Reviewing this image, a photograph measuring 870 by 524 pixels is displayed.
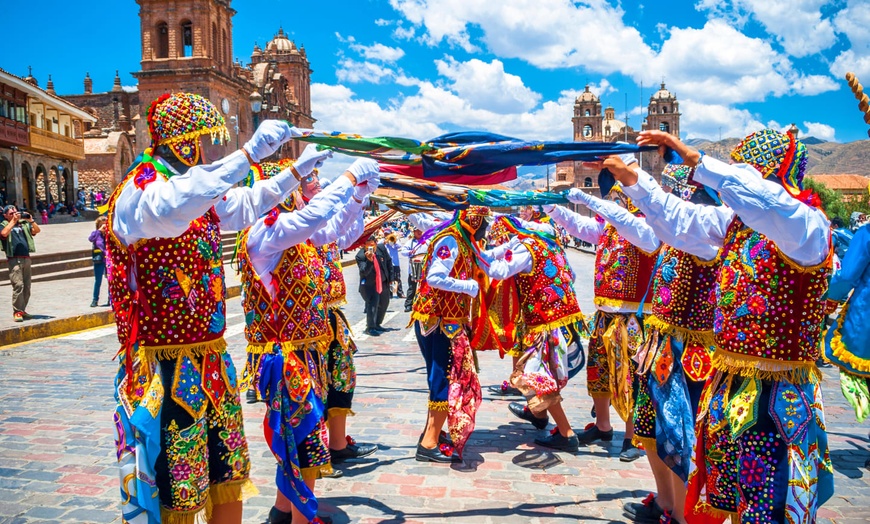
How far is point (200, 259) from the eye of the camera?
3029 mm

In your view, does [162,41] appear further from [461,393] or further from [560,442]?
[560,442]

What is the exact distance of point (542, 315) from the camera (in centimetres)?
566

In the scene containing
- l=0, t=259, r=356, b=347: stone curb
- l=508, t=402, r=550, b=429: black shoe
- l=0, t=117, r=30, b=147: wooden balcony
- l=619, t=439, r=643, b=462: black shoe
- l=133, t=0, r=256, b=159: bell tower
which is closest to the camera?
l=619, t=439, r=643, b=462: black shoe

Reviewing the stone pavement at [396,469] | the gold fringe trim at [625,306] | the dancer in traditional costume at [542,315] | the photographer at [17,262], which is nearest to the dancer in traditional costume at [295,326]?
the stone pavement at [396,469]

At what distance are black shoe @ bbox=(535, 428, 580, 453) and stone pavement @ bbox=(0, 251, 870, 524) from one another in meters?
0.12

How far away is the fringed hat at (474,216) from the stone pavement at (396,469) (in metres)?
1.98

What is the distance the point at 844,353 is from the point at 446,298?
2.86 metres

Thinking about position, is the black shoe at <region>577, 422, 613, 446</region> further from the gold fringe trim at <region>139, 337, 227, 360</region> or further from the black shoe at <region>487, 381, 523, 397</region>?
the gold fringe trim at <region>139, 337, 227, 360</region>

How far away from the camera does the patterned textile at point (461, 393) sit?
515 centimetres

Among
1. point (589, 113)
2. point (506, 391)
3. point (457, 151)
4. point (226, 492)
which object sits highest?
point (589, 113)

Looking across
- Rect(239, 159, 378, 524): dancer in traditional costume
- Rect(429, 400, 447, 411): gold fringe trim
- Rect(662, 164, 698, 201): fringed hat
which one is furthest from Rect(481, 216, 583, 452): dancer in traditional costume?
Rect(239, 159, 378, 524): dancer in traditional costume

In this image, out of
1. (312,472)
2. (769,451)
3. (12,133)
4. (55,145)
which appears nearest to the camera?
(769,451)

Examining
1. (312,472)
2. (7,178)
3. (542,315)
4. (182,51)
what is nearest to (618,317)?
(542,315)

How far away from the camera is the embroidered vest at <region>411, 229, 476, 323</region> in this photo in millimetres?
5281
